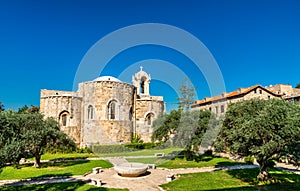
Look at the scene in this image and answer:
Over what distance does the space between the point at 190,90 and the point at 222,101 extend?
15.1 metres

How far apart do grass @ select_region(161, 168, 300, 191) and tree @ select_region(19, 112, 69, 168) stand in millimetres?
10752

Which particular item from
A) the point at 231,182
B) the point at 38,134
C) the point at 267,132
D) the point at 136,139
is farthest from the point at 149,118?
the point at 267,132

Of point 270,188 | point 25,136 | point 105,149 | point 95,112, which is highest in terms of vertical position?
point 95,112

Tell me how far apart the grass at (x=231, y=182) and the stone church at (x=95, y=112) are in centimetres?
1976

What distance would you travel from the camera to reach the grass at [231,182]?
12297 mm

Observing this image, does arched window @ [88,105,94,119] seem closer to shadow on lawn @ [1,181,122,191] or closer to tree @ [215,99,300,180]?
shadow on lawn @ [1,181,122,191]

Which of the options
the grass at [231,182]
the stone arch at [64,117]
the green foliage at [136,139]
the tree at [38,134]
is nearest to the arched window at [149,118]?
the green foliage at [136,139]

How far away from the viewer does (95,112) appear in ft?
112

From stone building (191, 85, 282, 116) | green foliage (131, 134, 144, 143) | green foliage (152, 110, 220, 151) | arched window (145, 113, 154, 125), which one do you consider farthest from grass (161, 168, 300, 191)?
arched window (145, 113, 154, 125)

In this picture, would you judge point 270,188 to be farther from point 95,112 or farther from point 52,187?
point 95,112

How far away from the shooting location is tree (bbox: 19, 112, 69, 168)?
17531mm

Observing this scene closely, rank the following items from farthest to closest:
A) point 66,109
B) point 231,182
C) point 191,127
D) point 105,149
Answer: point 66,109 < point 105,149 < point 191,127 < point 231,182

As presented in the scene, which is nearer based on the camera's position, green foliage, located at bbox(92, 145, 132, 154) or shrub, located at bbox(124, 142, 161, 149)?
green foliage, located at bbox(92, 145, 132, 154)

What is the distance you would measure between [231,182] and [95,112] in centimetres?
2432
